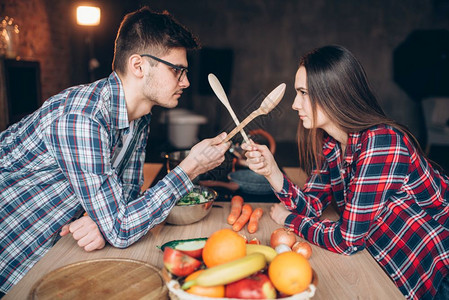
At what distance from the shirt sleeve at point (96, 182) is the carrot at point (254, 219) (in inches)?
13.8

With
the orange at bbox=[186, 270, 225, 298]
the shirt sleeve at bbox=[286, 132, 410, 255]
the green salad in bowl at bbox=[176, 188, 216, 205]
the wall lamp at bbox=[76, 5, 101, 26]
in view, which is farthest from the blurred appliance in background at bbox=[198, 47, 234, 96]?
the orange at bbox=[186, 270, 225, 298]

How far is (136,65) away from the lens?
1.39 metres

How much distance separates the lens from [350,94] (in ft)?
4.29

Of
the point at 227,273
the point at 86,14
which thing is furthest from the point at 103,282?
the point at 86,14

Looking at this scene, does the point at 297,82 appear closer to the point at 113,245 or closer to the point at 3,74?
the point at 113,245

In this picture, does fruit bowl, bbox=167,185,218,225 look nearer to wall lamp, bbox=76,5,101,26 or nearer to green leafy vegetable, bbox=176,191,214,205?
green leafy vegetable, bbox=176,191,214,205

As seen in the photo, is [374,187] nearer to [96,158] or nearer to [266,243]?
[266,243]

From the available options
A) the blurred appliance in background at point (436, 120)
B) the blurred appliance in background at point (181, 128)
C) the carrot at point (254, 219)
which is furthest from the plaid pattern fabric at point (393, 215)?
the blurred appliance in background at point (181, 128)

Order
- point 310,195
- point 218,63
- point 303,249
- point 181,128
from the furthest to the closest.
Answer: point 218,63, point 181,128, point 310,195, point 303,249

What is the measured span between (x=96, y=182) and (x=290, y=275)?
655 mm

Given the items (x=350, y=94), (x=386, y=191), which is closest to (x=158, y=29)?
(x=350, y=94)

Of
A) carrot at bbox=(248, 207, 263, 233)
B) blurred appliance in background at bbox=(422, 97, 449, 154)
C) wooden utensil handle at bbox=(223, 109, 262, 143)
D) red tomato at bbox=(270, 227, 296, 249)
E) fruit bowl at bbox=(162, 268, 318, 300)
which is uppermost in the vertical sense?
wooden utensil handle at bbox=(223, 109, 262, 143)

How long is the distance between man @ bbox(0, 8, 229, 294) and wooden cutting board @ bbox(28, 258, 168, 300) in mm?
143

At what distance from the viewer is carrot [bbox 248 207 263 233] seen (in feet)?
4.34
